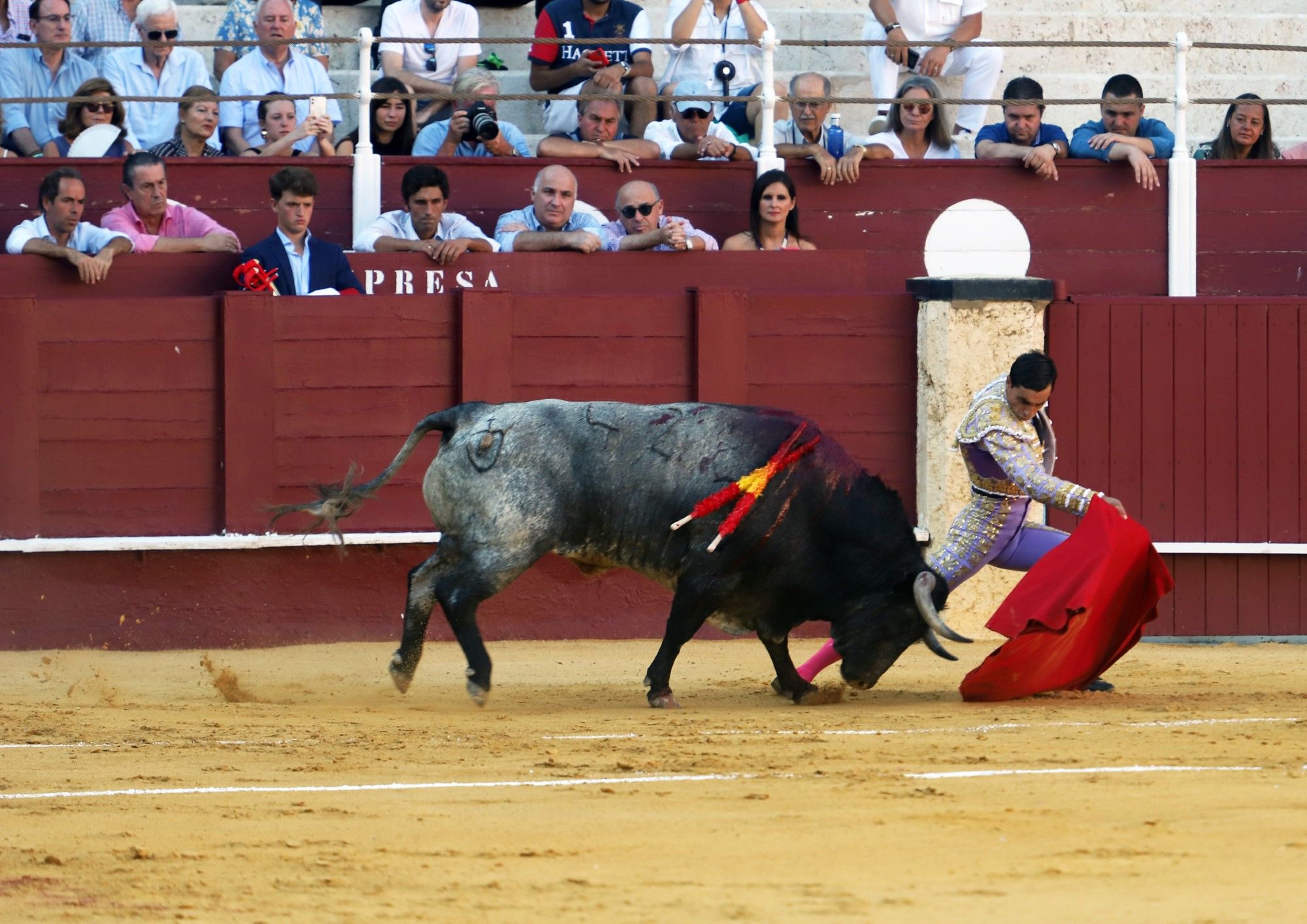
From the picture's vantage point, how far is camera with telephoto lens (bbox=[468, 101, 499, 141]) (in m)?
8.88

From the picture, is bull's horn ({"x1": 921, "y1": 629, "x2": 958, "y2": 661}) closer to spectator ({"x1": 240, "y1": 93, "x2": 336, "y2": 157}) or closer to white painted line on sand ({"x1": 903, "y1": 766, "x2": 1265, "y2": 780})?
white painted line on sand ({"x1": 903, "y1": 766, "x2": 1265, "y2": 780})

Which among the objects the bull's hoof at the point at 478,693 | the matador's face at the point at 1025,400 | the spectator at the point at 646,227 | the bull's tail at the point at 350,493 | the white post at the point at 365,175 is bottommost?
the bull's hoof at the point at 478,693

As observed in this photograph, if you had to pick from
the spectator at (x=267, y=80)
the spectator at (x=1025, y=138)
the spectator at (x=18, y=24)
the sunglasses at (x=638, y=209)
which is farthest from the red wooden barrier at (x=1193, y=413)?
the spectator at (x=18, y=24)

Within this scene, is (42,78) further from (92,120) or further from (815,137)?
(815,137)

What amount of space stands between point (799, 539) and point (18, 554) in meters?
3.58

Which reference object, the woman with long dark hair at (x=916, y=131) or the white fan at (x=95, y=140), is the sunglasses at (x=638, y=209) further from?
the white fan at (x=95, y=140)

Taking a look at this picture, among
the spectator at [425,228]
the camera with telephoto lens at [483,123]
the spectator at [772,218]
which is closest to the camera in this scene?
the spectator at [425,228]

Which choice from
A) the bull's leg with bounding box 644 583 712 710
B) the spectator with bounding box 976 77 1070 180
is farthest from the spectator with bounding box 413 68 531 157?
the bull's leg with bounding box 644 583 712 710

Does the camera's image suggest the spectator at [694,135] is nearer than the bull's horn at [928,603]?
No

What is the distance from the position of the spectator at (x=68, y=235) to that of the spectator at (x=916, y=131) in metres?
3.52

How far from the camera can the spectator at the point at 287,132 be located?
878 centimetres

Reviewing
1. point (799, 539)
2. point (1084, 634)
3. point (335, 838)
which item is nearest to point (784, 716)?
point (799, 539)

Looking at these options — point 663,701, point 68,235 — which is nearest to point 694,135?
point 68,235

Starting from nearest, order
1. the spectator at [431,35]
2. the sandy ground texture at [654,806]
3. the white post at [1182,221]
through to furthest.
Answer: the sandy ground texture at [654,806] < the white post at [1182,221] < the spectator at [431,35]
